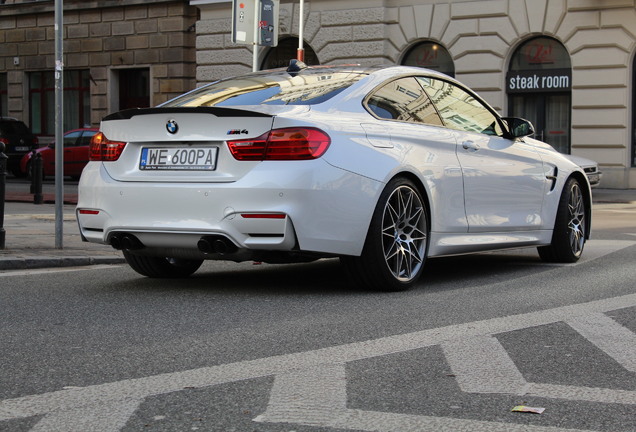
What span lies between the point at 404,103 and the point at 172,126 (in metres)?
1.69

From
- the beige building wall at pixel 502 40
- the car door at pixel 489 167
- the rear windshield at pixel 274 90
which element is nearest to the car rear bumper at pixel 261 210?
the rear windshield at pixel 274 90

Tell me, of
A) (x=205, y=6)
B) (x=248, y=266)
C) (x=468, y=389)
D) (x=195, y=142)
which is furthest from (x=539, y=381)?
(x=205, y=6)

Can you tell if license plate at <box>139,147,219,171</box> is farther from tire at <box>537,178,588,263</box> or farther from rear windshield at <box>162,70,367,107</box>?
tire at <box>537,178,588,263</box>

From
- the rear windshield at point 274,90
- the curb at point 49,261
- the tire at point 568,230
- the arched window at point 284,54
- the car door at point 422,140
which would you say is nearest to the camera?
the rear windshield at point 274,90

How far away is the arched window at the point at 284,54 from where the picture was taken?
98.1 ft

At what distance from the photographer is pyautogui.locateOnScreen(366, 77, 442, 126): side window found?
7328 millimetres

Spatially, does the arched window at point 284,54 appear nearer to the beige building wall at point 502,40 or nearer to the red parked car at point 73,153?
the beige building wall at point 502,40

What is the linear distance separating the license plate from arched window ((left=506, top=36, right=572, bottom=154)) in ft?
66.2

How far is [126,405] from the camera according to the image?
397cm

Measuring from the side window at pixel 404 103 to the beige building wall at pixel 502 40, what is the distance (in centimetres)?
1805

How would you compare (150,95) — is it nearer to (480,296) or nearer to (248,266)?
(248,266)

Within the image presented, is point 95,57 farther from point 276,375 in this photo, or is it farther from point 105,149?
point 276,375

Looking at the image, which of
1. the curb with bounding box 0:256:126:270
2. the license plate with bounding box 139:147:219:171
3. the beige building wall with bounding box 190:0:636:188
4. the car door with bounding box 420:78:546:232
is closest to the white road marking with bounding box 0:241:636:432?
the license plate with bounding box 139:147:219:171

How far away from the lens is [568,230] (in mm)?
9102
